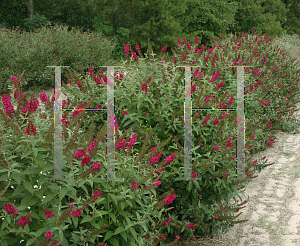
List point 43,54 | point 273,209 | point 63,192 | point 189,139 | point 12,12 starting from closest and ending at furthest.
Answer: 1. point 63,192
2. point 189,139
3. point 273,209
4. point 43,54
5. point 12,12

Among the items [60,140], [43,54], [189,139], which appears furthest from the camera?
[43,54]

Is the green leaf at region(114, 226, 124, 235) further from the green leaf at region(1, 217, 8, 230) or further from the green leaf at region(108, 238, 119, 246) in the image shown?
the green leaf at region(1, 217, 8, 230)

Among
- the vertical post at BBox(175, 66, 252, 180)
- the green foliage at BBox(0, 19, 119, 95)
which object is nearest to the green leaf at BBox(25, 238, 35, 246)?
the vertical post at BBox(175, 66, 252, 180)

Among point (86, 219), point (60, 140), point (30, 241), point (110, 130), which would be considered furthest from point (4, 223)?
point (110, 130)

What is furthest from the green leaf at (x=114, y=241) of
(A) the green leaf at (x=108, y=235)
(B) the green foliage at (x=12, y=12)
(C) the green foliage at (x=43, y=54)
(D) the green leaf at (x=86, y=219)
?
(B) the green foliage at (x=12, y=12)

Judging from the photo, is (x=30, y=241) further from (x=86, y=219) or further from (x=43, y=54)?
(x=43, y=54)

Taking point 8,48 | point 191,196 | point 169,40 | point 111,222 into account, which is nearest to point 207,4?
point 169,40

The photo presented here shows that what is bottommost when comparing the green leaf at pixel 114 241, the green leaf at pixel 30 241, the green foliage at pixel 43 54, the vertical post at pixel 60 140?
the green leaf at pixel 114 241

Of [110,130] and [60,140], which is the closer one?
[60,140]

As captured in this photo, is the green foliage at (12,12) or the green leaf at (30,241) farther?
the green foliage at (12,12)

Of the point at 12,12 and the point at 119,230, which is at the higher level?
the point at 12,12

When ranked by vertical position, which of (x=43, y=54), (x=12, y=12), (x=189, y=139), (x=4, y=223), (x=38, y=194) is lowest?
(x=4, y=223)

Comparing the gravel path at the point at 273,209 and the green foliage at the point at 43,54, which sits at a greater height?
the green foliage at the point at 43,54

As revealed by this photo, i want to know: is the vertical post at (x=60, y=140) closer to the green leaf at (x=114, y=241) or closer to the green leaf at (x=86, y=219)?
the green leaf at (x=86, y=219)
